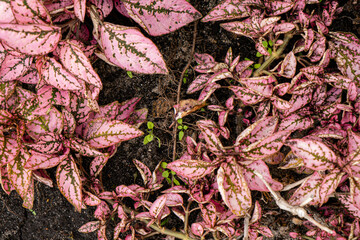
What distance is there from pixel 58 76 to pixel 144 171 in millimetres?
589

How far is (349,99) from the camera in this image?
3.52 ft

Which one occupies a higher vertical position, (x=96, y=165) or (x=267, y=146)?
(x=267, y=146)

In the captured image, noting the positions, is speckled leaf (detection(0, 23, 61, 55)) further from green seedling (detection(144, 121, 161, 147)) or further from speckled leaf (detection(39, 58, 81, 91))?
green seedling (detection(144, 121, 161, 147))

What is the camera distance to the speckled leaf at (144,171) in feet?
4.10

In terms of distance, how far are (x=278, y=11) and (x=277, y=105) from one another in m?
0.41

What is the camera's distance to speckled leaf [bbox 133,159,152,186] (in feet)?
4.10

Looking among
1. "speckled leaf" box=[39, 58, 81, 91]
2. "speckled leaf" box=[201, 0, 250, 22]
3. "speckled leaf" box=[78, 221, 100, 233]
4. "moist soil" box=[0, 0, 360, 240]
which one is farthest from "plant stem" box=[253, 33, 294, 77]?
"speckled leaf" box=[78, 221, 100, 233]

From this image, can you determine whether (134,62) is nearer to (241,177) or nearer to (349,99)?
(241,177)

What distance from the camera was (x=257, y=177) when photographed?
970 millimetres

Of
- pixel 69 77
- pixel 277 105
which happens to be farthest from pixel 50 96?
pixel 277 105

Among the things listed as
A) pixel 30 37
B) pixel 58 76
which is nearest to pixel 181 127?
pixel 58 76

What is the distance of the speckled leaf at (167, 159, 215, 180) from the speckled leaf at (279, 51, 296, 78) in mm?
521

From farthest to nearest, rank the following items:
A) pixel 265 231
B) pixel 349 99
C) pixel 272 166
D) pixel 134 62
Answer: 1. pixel 272 166
2. pixel 265 231
3. pixel 349 99
4. pixel 134 62

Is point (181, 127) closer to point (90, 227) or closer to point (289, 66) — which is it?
point (289, 66)
